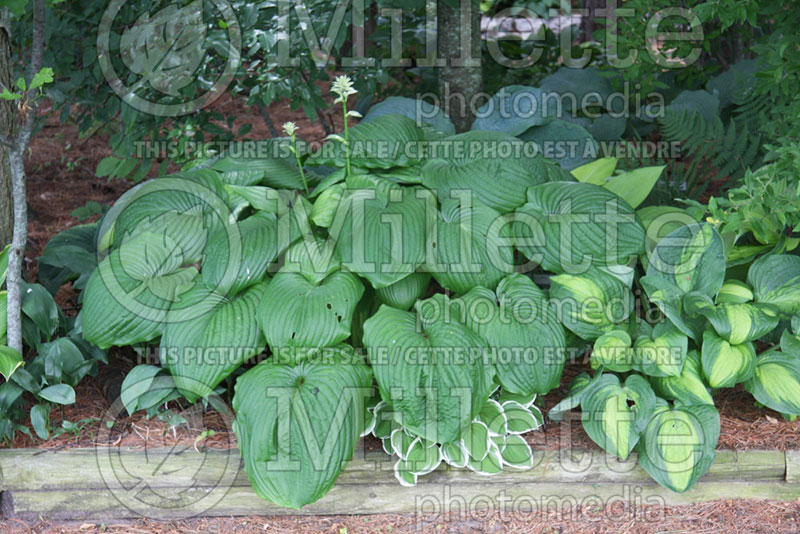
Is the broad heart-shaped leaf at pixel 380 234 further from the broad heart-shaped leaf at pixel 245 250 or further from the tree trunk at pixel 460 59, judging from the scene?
the tree trunk at pixel 460 59

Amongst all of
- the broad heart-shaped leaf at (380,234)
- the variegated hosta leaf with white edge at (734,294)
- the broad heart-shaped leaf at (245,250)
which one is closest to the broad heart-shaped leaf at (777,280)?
the variegated hosta leaf with white edge at (734,294)

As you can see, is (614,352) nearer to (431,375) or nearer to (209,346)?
(431,375)

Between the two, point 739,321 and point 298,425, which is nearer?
point 298,425

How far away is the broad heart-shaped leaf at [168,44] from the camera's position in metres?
2.92

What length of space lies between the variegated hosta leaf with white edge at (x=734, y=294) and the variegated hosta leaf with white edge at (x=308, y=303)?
1.16 meters

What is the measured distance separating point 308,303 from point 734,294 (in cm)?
135

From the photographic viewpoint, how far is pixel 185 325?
8.07 feet

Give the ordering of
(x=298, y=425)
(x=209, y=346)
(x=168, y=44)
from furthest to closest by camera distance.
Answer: (x=168, y=44), (x=209, y=346), (x=298, y=425)

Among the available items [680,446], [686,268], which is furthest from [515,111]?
[680,446]

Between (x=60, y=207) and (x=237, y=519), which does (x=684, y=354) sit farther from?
(x=60, y=207)

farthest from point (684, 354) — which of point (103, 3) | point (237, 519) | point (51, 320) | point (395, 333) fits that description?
point (103, 3)

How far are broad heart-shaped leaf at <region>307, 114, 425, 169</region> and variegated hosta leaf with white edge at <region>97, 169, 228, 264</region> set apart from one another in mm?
381

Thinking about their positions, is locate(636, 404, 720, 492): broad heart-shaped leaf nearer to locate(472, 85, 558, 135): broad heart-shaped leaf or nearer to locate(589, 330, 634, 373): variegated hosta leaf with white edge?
locate(589, 330, 634, 373): variegated hosta leaf with white edge

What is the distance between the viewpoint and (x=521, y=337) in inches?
95.3
